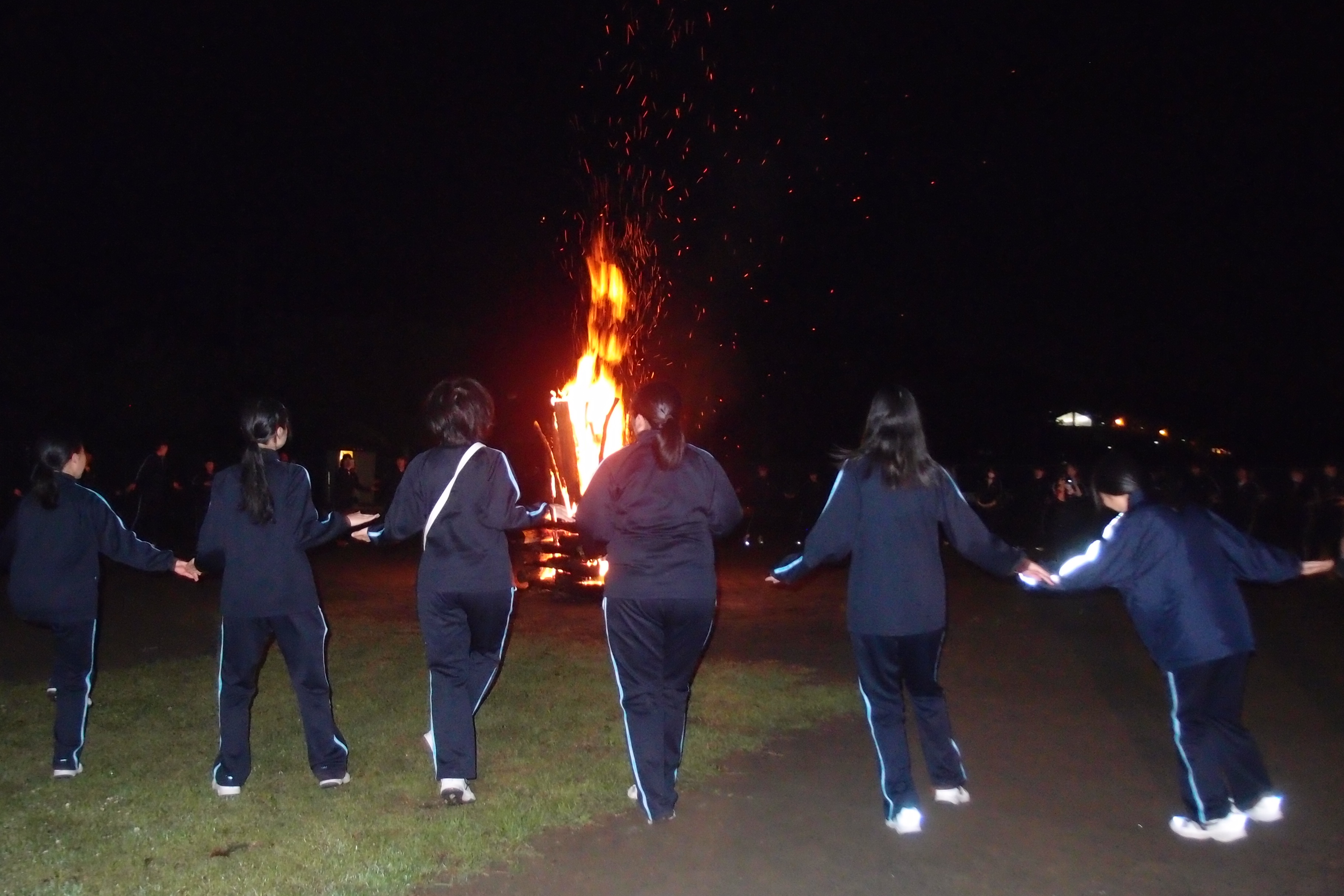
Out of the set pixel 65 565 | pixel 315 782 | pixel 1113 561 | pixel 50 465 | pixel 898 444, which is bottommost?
pixel 315 782

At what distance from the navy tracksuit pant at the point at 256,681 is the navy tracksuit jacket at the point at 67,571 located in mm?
730

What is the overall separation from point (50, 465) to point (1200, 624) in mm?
5331

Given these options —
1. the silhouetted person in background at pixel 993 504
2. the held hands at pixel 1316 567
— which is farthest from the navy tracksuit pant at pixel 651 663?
the silhouetted person in background at pixel 993 504

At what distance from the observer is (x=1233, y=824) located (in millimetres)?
4723

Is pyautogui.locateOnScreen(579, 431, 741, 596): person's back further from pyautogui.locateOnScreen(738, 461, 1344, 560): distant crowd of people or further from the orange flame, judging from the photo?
pyautogui.locateOnScreen(738, 461, 1344, 560): distant crowd of people

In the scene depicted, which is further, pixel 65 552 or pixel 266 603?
pixel 65 552

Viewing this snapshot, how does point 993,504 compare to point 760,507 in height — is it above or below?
above

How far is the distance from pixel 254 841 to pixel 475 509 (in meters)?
1.65

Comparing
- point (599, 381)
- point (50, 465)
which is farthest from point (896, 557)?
point (599, 381)

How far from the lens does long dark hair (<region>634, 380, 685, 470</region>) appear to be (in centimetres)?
505

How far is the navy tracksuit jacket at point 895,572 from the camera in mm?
4766

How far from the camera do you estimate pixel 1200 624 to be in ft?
15.2

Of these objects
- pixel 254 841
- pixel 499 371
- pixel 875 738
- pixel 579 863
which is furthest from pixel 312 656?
pixel 499 371

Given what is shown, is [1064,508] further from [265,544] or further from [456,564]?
[265,544]
